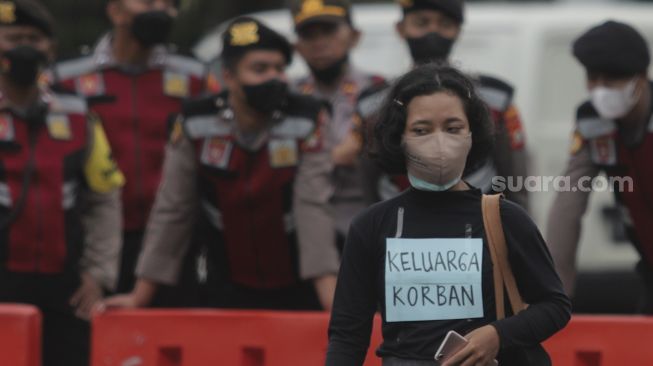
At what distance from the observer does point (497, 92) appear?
25.3 feet

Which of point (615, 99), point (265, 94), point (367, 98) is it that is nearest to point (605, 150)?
point (615, 99)

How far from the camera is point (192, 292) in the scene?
8.65m

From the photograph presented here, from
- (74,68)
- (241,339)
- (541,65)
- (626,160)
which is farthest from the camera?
(541,65)

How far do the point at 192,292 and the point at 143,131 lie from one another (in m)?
0.83

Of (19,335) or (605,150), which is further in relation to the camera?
(605,150)

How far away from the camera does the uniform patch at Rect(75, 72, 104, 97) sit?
8734mm

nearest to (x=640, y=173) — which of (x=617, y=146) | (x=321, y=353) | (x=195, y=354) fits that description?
(x=617, y=146)

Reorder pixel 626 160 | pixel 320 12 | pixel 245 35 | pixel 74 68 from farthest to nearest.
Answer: pixel 74 68 < pixel 320 12 < pixel 245 35 < pixel 626 160

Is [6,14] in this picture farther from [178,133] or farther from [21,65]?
[178,133]

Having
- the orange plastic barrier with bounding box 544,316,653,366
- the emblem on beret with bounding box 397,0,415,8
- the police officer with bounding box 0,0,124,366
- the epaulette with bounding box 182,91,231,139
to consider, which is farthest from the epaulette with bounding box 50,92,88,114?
the orange plastic barrier with bounding box 544,316,653,366

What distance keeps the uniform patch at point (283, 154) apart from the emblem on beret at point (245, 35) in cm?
48

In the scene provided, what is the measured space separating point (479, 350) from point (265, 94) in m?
2.81

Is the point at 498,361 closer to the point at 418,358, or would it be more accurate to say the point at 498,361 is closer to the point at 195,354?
the point at 418,358

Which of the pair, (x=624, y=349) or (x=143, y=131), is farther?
(x=143, y=131)
